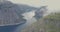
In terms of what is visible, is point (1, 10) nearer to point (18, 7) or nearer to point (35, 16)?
point (18, 7)

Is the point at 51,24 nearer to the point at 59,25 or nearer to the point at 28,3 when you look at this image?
the point at 59,25

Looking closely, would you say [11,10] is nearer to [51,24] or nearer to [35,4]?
[35,4]

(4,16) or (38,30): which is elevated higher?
(4,16)

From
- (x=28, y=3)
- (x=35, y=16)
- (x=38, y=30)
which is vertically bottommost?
(x=38, y=30)

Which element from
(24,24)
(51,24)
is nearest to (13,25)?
(24,24)

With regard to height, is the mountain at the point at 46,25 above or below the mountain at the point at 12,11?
below

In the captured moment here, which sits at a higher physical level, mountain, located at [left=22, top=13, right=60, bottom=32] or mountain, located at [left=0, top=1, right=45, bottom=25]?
mountain, located at [left=0, top=1, right=45, bottom=25]

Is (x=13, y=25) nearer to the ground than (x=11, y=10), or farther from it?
nearer to the ground

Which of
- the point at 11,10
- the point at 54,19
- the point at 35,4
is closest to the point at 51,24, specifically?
the point at 54,19

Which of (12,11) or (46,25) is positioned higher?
(12,11)
